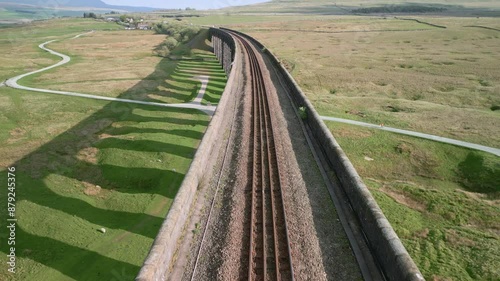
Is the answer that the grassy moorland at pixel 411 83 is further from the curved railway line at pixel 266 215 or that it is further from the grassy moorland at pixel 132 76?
the grassy moorland at pixel 132 76

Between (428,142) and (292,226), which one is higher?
(428,142)

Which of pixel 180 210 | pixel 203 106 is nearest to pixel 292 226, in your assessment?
pixel 180 210

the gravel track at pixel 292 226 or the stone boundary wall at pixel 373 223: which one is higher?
the stone boundary wall at pixel 373 223

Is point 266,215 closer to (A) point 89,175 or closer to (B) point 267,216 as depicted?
(B) point 267,216

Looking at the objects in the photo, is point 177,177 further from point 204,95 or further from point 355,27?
point 355,27

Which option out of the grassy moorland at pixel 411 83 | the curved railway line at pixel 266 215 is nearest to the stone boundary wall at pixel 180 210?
the curved railway line at pixel 266 215
